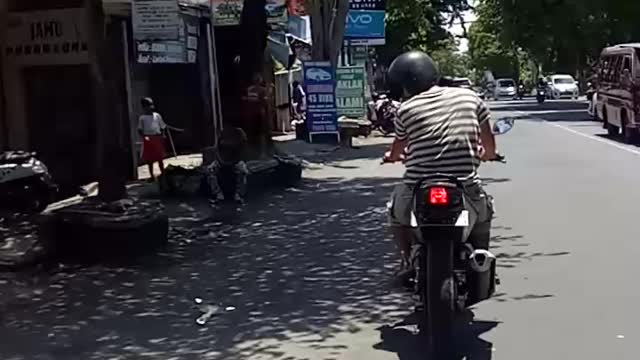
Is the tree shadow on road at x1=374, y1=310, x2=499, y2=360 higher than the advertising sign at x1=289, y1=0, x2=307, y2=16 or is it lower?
lower

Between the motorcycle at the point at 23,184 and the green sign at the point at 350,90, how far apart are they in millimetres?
17280

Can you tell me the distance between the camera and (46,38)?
1819cm

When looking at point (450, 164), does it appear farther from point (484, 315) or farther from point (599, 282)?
point (599, 282)

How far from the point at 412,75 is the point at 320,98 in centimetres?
2133

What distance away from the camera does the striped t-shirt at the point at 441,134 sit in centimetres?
666

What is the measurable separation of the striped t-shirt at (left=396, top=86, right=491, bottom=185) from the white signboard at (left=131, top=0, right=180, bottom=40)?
9.81 m

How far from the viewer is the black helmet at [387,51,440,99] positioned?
6.91 m

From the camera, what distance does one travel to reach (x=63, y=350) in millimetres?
7434

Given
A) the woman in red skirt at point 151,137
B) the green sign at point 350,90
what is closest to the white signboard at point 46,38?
the woman in red skirt at point 151,137

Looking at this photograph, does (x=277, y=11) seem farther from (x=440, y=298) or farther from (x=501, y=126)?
(x=440, y=298)

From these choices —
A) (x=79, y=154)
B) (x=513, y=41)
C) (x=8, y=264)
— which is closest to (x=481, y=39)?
(x=513, y=41)

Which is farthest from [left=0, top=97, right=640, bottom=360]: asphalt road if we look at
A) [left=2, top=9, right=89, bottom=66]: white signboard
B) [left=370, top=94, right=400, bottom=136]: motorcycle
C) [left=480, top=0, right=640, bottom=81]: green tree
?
[left=480, top=0, right=640, bottom=81]: green tree

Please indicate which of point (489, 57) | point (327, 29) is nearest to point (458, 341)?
point (327, 29)

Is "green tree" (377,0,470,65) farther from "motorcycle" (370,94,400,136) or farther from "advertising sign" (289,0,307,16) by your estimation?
"advertising sign" (289,0,307,16)
